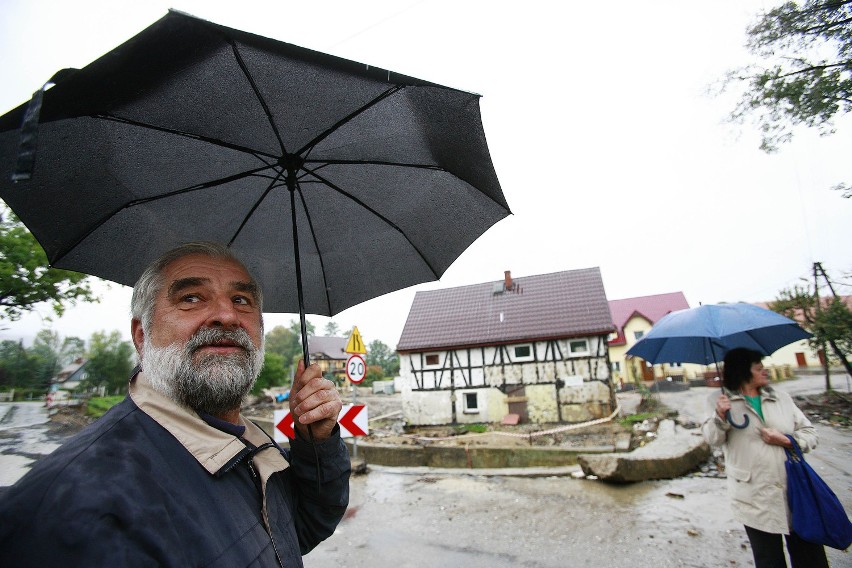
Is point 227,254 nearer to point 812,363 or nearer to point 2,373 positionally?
point 2,373

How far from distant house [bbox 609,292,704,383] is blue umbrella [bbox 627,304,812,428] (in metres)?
31.0

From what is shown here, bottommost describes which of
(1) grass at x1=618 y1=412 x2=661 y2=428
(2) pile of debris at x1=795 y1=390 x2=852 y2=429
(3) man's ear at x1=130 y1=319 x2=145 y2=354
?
(1) grass at x1=618 y1=412 x2=661 y2=428

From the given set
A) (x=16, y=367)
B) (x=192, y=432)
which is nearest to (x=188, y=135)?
(x=192, y=432)

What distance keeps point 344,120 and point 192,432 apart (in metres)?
1.11

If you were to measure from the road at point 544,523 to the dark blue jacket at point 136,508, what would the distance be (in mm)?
4040

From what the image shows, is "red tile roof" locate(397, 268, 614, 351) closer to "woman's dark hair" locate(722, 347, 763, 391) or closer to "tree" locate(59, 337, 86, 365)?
"woman's dark hair" locate(722, 347, 763, 391)

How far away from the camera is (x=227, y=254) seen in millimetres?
1663

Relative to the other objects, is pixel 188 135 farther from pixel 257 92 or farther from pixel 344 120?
pixel 344 120

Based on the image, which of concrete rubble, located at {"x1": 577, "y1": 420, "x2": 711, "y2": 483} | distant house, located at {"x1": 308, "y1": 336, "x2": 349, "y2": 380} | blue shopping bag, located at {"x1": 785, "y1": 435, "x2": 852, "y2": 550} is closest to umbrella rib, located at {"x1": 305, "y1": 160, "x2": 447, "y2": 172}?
blue shopping bag, located at {"x1": 785, "y1": 435, "x2": 852, "y2": 550}

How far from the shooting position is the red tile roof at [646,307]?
36.7 metres

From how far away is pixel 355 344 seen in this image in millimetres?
8516

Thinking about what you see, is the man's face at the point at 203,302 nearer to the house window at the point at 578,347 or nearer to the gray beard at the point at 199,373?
the gray beard at the point at 199,373

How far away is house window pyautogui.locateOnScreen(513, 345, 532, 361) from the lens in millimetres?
18250

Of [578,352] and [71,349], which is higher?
[71,349]
